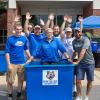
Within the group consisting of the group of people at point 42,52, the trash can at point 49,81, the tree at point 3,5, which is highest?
the tree at point 3,5

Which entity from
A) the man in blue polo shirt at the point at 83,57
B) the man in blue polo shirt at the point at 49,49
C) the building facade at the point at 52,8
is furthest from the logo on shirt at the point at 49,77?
the building facade at the point at 52,8

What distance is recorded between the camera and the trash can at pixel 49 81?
682 centimetres

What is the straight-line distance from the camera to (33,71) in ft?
22.3

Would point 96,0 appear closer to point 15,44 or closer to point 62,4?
point 62,4

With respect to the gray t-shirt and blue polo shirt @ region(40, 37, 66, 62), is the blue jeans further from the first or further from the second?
blue polo shirt @ region(40, 37, 66, 62)

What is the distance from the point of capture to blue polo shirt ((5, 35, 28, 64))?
27.3 ft

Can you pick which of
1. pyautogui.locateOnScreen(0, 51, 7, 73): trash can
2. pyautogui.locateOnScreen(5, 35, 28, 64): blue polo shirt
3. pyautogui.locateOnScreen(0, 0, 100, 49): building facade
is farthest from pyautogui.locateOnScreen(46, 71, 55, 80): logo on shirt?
pyautogui.locateOnScreen(0, 0, 100, 49): building facade

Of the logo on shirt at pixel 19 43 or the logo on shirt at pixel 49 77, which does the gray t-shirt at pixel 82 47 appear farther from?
the logo on shirt at pixel 49 77

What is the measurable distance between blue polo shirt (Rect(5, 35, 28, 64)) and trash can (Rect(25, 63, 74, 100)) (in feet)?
4.93

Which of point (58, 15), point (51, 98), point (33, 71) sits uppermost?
point (58, 15)

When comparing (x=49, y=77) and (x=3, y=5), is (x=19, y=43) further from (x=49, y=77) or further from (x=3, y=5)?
(x=3, y=5)

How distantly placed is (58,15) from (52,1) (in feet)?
10.8

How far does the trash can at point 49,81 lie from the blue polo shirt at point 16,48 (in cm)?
150

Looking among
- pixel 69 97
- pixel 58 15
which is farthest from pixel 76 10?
pixel 69 97
